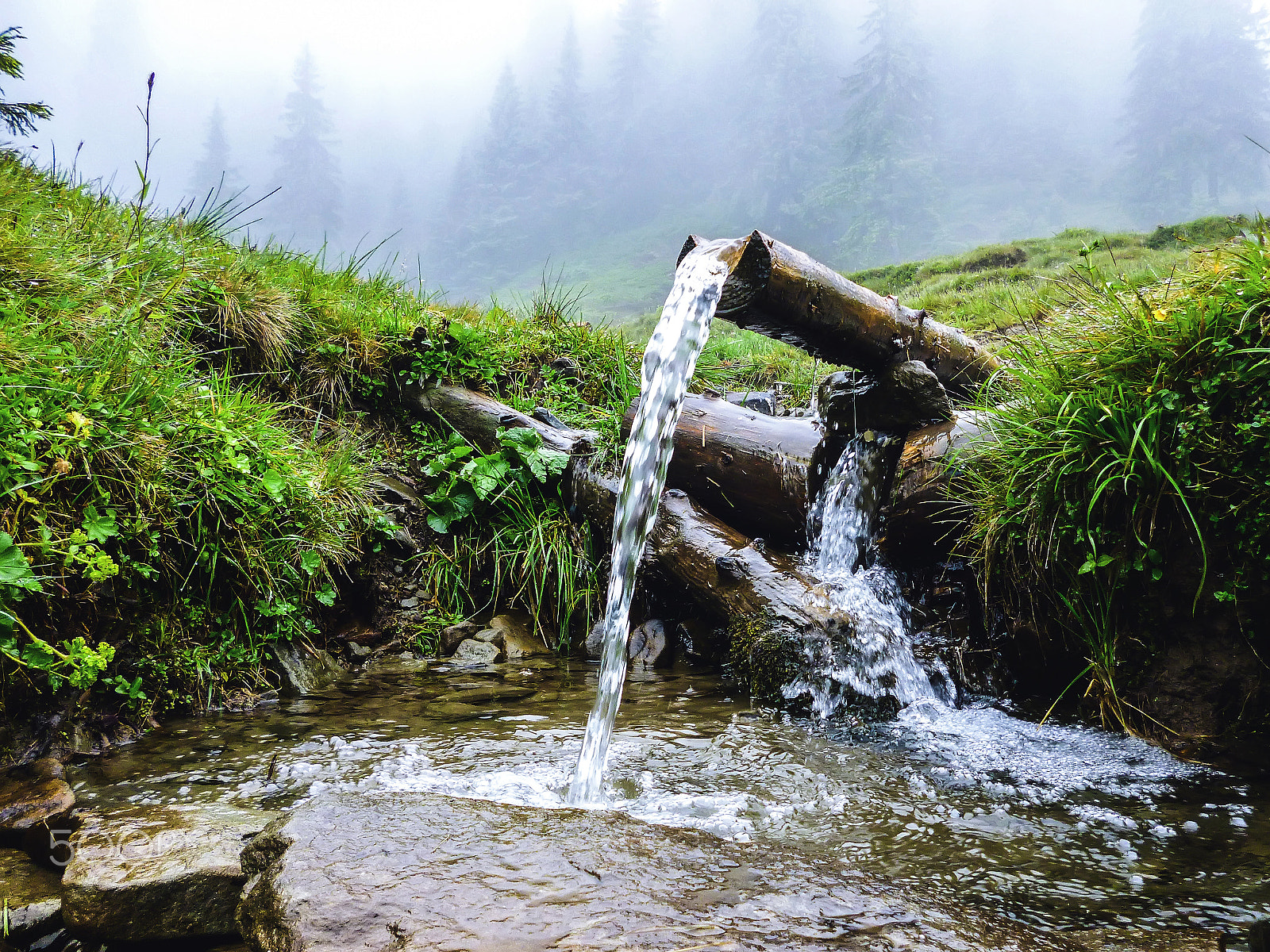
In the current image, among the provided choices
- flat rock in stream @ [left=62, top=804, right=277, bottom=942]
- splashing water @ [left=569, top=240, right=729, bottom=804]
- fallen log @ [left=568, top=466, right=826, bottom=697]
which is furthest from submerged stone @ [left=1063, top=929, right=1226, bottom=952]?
flat rock in stream @ [left=62, top=804, right=277, bottom=942]

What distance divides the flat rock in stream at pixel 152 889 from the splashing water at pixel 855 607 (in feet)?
7.36

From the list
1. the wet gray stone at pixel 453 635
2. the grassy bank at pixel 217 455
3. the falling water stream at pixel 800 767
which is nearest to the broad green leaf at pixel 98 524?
the grassy bank at pixel 217 455

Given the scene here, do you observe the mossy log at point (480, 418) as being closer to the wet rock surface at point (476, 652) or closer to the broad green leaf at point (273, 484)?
the wet rock surface at point (476, 652)

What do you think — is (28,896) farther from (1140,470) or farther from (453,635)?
(1140,470)

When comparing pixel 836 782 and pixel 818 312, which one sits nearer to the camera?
pixel 836 782

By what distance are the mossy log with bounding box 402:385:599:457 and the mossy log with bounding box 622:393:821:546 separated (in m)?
0.61

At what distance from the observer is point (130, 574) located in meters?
3.09

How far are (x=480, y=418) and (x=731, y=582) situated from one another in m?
2.39

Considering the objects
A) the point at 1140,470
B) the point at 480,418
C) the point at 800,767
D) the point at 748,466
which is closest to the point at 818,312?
the point at 748,466

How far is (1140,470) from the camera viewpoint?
→ 267 cm

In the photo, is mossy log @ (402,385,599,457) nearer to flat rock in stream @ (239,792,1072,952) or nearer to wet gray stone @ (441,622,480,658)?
wet gray stone @ (441,622,480,658)

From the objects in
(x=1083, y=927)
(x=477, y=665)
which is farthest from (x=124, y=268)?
(x=1083, y=927)

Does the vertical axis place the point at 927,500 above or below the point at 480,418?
below

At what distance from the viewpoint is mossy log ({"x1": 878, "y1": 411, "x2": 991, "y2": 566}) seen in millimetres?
3484
